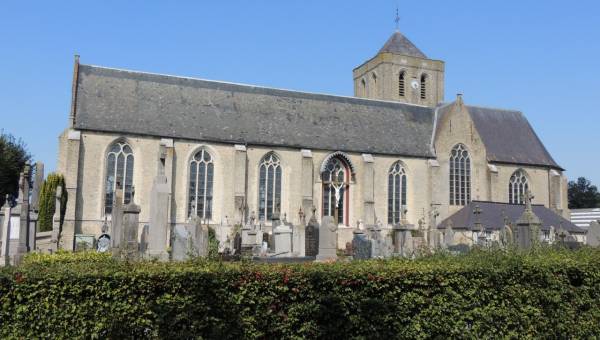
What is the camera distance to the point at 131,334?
6176 millimetres

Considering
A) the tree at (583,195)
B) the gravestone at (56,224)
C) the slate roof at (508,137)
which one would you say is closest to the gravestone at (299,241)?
the gravestone at (56,224)

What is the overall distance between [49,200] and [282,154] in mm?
12780

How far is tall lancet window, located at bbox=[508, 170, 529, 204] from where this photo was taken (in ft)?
117

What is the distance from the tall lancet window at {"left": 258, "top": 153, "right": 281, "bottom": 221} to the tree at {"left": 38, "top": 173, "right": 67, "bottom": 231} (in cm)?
1041

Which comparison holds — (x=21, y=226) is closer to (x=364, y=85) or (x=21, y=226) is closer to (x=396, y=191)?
(x=396, y=191)

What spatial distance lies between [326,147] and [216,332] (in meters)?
26.3

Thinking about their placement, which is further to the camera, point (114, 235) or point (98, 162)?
point (98, 162)

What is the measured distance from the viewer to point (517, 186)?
35.9 meters

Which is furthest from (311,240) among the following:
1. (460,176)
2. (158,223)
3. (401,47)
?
(401,47)

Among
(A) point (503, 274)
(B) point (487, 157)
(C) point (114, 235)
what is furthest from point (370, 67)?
(A) point (503, 274)

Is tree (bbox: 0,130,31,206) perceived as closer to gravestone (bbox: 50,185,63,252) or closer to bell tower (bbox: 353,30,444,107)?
gravestone (bbox: 50,185,63,252)

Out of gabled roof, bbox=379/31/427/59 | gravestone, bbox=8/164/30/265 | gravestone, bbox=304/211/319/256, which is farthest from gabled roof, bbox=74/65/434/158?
gravestone, bbox=304/211/319/256

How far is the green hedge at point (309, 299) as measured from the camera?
6.00 metres

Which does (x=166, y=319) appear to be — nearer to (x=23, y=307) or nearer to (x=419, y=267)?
(x=23, y=307)
